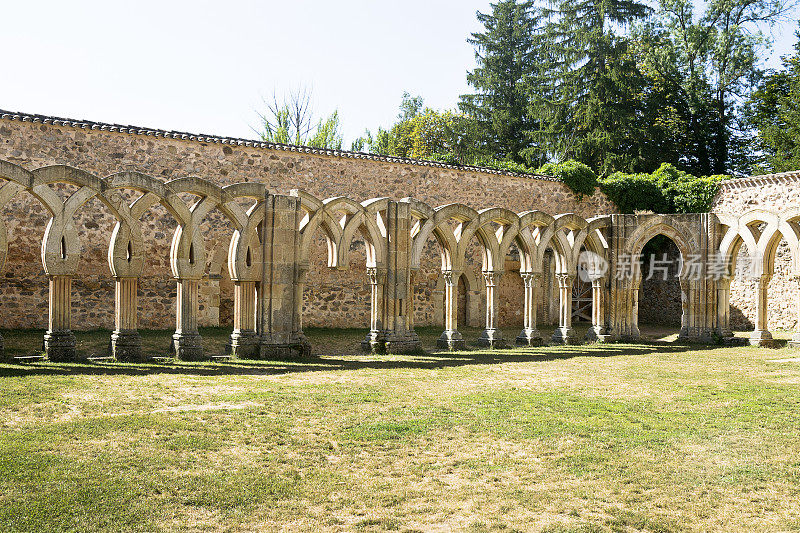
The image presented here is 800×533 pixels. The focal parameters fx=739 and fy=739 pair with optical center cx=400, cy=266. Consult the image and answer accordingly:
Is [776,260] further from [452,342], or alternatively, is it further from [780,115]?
[452,342]

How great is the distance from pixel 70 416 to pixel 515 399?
5270 mm

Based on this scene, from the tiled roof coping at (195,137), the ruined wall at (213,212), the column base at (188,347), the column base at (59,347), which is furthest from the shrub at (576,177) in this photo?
the column base at (59,347)

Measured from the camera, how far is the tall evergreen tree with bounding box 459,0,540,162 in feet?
122

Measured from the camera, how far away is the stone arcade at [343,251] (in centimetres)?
1206

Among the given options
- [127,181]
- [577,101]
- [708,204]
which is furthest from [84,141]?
[577,101]

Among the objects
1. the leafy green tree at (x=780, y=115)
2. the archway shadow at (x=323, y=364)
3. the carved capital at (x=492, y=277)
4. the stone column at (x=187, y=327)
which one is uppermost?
the leafy green tree at (x=780, y=115)

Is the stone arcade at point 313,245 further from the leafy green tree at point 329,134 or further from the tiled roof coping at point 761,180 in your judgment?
the leafy green tree at point 329,134

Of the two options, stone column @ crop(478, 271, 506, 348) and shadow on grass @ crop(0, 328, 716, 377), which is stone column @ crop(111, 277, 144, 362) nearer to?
shadow on grass @ crop(0, 328, 716, 377)

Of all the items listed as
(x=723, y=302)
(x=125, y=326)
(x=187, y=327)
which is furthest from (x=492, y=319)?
(x=125, y=326)

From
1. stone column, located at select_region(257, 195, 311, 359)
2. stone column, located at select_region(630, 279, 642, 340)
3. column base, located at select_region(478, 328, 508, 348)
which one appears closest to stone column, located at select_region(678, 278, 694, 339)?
stone column, located at select_region(630, 279, 642, 340)

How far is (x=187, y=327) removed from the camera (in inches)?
514

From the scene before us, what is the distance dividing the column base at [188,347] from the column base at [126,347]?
63cm

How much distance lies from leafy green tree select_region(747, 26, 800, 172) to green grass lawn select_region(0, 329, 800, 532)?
18.9m

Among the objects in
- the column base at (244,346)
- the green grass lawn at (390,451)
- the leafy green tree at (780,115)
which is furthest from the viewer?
the leafy green tree at (780,115)
